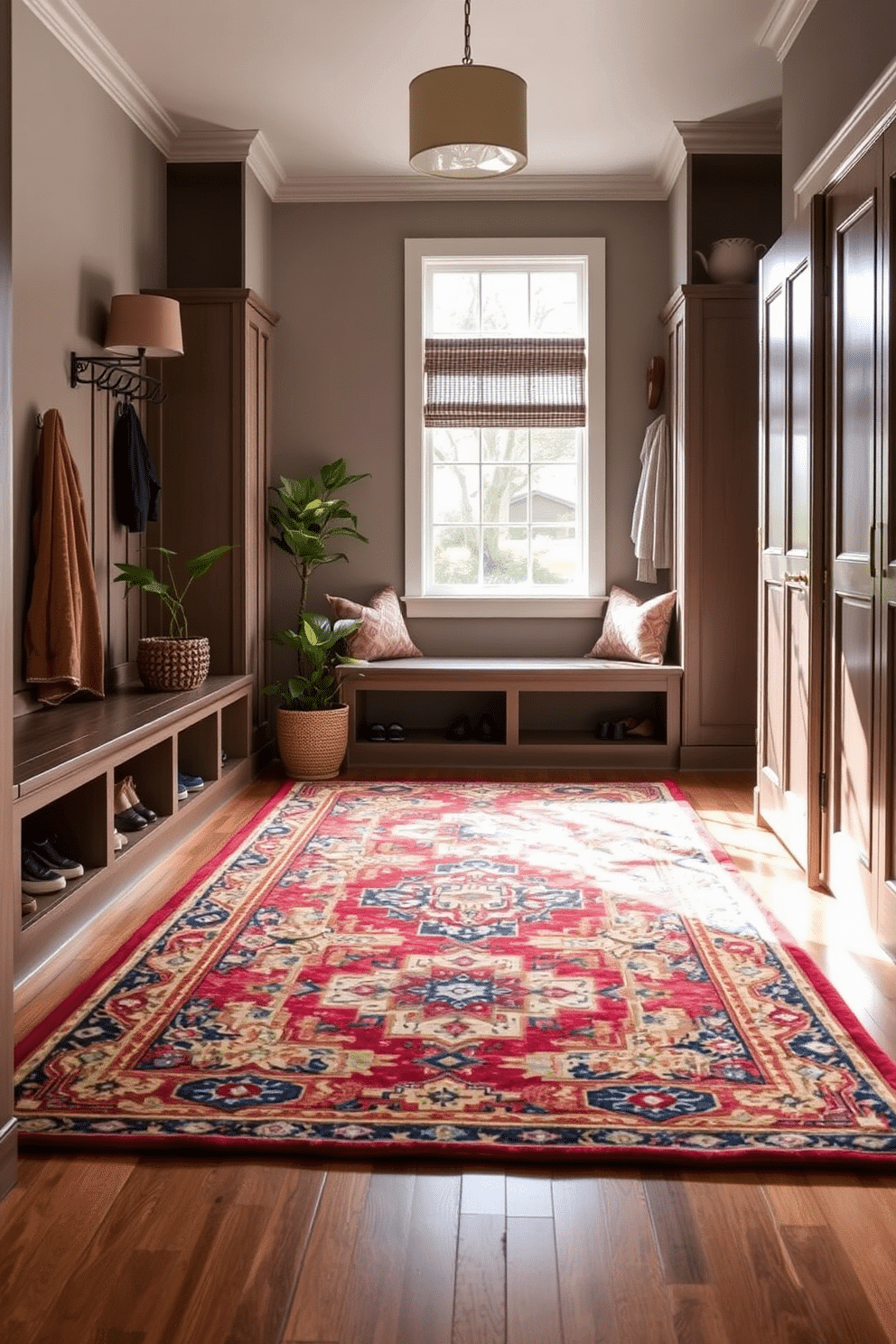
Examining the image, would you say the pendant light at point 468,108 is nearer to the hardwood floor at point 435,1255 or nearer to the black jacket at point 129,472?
the black jacket at point 129,472

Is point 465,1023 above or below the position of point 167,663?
below

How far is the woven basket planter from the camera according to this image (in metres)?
5.08

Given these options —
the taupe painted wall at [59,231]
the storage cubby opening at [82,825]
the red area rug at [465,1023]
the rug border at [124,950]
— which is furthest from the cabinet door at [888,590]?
the taupe painted wall at [59,231]

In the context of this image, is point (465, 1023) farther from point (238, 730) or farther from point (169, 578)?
point (169, 578)

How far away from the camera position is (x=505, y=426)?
686 cm

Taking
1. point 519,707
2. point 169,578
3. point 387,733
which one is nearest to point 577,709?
point 519,707

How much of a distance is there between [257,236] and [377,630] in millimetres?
2066

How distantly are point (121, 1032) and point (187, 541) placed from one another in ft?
12.0

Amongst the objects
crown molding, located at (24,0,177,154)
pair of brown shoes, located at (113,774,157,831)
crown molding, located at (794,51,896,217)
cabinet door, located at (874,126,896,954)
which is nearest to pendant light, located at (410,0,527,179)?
crown molding, located at (794,51,896,217)

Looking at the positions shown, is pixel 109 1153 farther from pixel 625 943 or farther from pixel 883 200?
pixel 883 200

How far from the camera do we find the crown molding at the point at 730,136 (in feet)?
19.3

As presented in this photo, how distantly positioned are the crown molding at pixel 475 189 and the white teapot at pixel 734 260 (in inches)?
31.8

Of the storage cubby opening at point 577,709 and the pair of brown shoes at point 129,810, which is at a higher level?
the storage cubby opening at point 577,709

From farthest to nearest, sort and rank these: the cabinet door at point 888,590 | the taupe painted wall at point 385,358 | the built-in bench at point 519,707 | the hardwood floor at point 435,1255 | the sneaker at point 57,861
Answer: the taupe painted wall at point 385,358 → the built-in bench at point 519,707 → the sneaker at point 57,861 → the cabinet door at point 888,590 → the hardwood floor at point 435,1255
